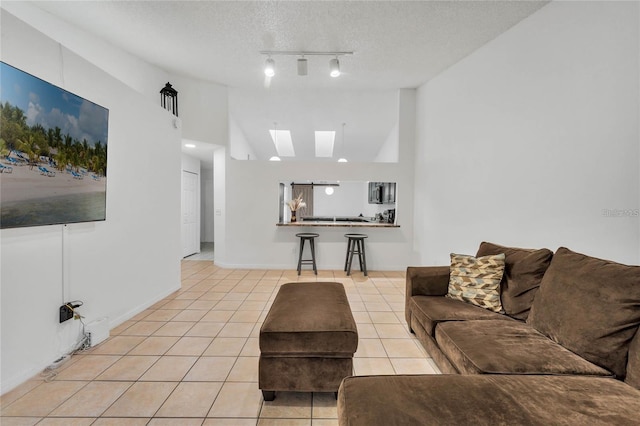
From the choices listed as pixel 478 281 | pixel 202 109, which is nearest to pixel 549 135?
pixel 478 281

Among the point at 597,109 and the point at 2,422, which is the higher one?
the point at 597,109

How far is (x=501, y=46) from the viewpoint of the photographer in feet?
9.45

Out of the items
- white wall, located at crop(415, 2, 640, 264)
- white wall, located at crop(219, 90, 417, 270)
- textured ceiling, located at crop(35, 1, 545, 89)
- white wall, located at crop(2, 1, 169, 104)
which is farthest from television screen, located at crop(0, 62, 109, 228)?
white wall, located at crop(415, 2, 640, 264)

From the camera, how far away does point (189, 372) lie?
76.9 inches

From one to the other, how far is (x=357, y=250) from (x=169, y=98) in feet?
13.6

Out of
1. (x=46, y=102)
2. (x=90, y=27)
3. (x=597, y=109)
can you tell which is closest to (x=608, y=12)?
(x=597, y=109)

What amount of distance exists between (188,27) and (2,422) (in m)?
3.68

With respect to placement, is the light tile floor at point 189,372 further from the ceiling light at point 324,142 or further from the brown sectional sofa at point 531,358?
the ceiling light at point 324,142

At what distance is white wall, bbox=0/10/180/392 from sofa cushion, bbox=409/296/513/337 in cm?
292

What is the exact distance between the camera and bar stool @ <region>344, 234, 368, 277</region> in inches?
183

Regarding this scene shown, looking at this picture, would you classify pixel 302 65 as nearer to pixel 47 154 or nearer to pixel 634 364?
pixel 47 154

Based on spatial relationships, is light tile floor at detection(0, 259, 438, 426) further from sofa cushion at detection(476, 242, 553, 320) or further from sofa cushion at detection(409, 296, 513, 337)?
sofa cushion at detection(476, 242, 553, 320)

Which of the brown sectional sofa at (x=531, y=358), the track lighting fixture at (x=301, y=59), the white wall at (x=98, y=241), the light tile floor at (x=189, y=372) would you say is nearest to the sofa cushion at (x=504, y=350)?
the brown sectional sofa at (x=531, y=358)

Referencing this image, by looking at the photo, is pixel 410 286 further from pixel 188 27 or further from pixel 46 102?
pixel 188 27
